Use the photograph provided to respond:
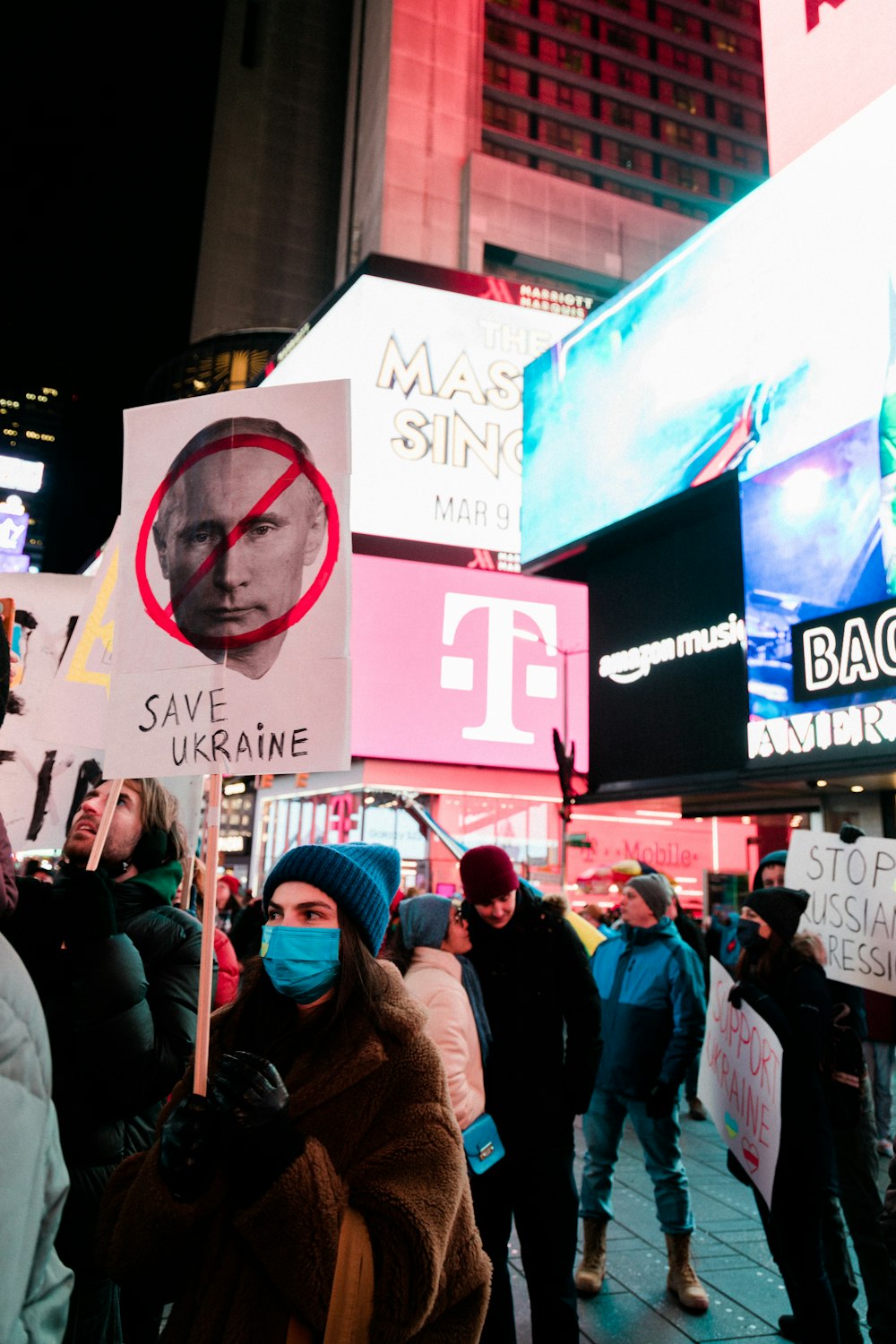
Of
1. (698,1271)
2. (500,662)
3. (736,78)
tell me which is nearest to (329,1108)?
(698,1271)

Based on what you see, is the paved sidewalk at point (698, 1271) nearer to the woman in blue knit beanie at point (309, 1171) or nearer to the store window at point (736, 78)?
the woman in blue knit beanie at point (309, 1171)

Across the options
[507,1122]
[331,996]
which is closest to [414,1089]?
[331,996]

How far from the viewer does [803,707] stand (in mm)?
10516

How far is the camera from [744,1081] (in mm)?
4160

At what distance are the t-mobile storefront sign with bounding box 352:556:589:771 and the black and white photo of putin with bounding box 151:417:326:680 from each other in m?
19.1

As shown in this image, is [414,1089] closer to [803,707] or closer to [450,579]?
[803,707]

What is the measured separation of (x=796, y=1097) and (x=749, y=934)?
73 centimetres

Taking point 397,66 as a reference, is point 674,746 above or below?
below

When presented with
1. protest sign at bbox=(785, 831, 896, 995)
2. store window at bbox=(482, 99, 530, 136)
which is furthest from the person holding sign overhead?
store window at bbox=(482, 99, 530, 136)

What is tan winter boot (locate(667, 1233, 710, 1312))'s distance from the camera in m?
4.44

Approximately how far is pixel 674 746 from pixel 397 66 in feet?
112

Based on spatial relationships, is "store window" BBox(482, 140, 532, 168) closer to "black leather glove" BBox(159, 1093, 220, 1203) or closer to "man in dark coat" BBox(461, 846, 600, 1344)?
"man in dark coat" BBox(461, 846, 600, 1344)

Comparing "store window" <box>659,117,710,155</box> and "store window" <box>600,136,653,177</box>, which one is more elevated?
"store window" <box>659,117,710,155</box>

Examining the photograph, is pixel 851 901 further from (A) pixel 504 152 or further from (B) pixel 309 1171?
(A) pixel 504 152
